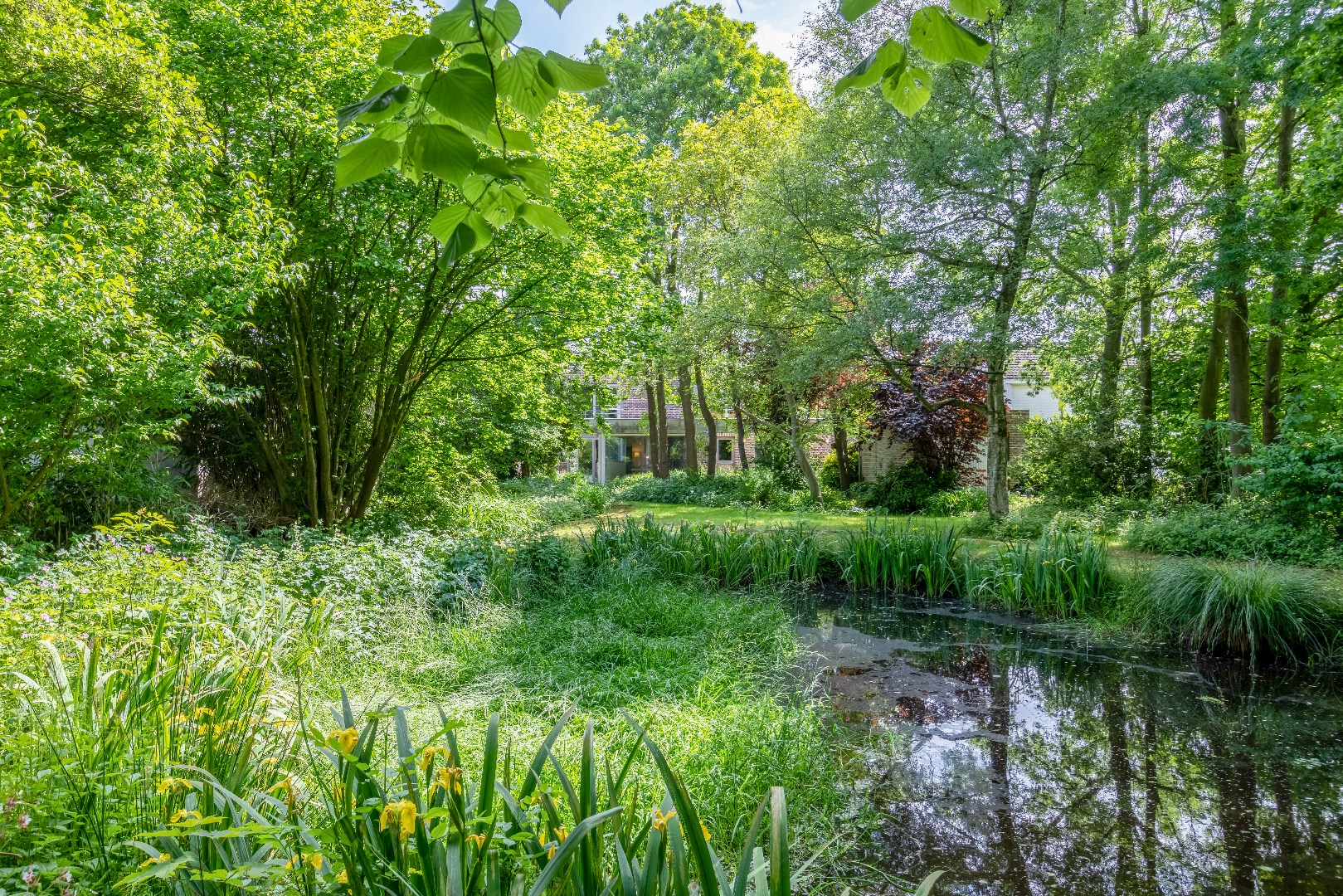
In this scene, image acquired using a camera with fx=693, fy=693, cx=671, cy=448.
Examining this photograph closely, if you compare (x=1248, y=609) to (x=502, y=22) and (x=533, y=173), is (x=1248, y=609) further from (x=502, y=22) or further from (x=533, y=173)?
(x=502, y=22)

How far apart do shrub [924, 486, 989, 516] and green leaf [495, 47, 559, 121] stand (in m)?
13.6

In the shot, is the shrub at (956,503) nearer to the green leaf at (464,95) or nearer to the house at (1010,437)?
the house at (1010,437)

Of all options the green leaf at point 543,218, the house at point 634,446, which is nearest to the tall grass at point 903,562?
the green leaf at point 543,218

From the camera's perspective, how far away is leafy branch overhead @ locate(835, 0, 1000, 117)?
1.28 metres

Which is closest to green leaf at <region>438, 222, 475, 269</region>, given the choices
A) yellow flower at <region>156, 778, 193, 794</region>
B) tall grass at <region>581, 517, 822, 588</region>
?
yellow flower at <region>156, 778, 193, 794</region>

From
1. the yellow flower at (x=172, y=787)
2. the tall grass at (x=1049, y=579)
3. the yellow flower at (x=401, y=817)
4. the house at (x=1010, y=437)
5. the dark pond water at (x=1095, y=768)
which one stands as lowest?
the dark pond water at (x=1095, y=768)

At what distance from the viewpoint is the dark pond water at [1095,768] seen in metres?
3.03

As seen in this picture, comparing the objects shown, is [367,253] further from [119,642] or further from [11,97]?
[119,642]

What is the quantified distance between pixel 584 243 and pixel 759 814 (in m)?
7.55

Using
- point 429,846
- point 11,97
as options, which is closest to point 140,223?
point 11,97

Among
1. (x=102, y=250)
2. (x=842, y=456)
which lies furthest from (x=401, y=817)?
(x=842, y=456)

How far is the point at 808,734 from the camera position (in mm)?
3822

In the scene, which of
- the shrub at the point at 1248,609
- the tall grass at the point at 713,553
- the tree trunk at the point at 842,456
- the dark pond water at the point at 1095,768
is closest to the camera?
the dark pond water at the point at 1095,768

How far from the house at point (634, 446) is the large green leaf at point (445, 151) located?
77.6 feet
